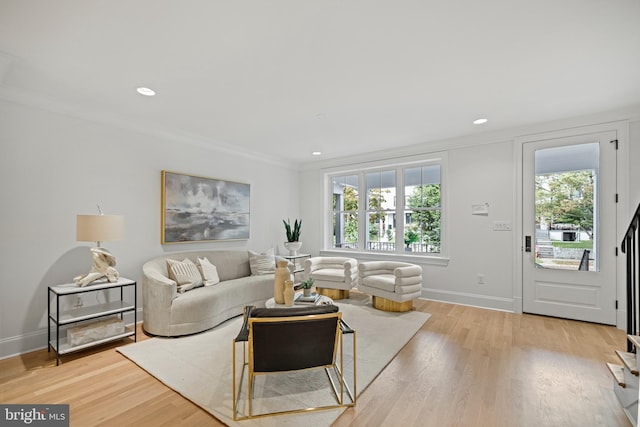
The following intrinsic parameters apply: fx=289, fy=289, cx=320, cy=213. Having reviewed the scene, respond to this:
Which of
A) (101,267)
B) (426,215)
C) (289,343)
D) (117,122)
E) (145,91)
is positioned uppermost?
(145,91)

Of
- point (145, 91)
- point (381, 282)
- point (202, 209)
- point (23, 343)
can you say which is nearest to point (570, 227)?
point (381, 282)

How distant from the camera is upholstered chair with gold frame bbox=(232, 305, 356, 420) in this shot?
185 cm

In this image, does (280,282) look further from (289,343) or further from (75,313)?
(75,313)

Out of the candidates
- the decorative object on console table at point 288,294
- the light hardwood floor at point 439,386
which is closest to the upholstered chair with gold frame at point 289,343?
the light hardwood floor at point 439,386

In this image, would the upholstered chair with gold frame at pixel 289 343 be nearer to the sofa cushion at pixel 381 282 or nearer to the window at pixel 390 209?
the sofa cushion at pixel 381 282

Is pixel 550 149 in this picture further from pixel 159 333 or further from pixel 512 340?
pixel 159 333

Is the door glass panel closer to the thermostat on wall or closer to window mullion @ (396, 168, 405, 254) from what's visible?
the thermostat on wall

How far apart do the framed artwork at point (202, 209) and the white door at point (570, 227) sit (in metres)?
4.39

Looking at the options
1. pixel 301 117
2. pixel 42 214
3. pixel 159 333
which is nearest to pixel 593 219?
pixel 301 117

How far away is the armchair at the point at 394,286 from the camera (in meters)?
3.98

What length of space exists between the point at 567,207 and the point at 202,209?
509cm

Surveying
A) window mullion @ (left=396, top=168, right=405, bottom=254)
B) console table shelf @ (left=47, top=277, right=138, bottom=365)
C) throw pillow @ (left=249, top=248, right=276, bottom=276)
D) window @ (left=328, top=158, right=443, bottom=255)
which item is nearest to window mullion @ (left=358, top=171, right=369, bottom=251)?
window @ (left=328, top=158, right=443, bottom=255)

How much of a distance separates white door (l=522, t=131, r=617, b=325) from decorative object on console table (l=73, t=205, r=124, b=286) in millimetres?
5126

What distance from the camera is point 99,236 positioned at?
113 inches
